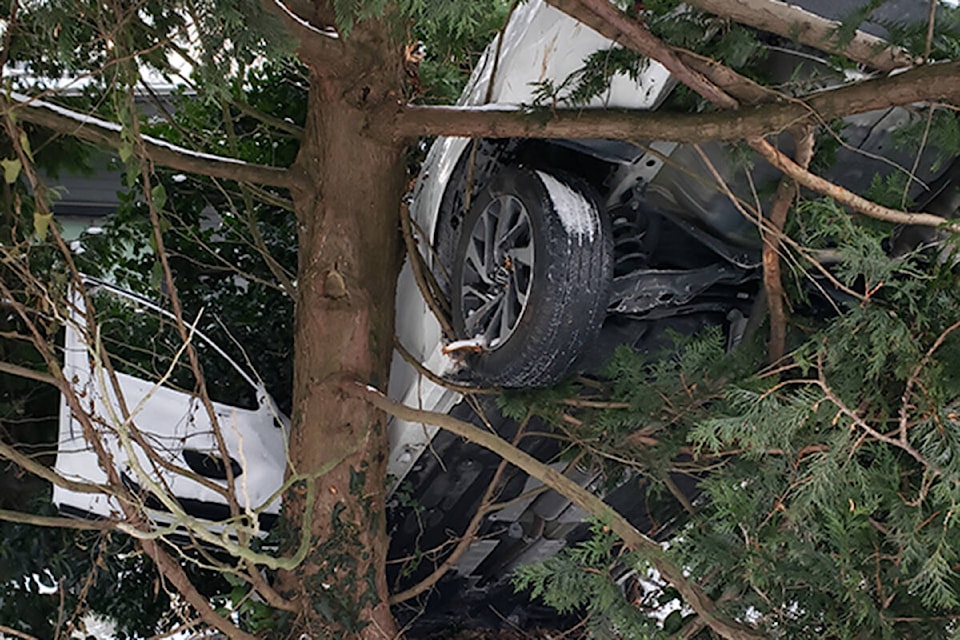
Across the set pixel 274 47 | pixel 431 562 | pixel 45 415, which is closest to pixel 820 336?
pixel 274 47

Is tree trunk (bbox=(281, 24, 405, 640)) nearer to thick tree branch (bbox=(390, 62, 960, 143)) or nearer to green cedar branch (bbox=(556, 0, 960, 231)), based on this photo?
thick tree branch (bbox=(390, 62, 960, 143))

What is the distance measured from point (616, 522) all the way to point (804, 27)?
5.72 feet

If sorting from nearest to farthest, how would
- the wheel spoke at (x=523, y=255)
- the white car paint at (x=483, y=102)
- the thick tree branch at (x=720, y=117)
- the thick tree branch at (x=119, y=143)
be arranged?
the thick tree branch at (x=720, y=117), the white car paint at (x=483, y=102), the wheel spoke at (x=523, y=255), the thick tree branch at (x=119, y=143)

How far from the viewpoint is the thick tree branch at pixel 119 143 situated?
386 cm

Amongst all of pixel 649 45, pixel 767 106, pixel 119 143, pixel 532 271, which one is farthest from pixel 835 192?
pixel 119 143

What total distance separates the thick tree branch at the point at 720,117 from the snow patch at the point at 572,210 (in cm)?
19

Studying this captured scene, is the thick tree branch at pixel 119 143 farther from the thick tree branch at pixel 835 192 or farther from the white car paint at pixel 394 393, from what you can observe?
the thick tree branch at pixel 835 192

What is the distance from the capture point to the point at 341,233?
167 inches

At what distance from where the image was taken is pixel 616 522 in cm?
337

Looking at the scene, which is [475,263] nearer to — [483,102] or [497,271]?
[497,271]

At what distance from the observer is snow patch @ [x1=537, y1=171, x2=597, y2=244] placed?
3.19 meters

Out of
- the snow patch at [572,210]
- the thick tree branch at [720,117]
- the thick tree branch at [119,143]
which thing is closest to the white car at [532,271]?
the snow patch at [572,210]

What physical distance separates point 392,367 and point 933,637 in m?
2.73

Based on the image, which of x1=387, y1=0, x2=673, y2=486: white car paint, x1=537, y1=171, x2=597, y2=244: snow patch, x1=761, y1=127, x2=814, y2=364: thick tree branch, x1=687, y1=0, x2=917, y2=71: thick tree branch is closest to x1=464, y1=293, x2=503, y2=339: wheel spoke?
x1=387, y1=0, x2=673, y2=486: white car paint
